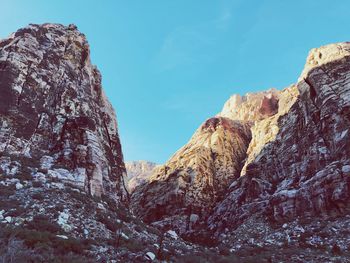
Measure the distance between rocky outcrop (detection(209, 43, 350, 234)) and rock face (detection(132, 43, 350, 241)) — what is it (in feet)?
0.29

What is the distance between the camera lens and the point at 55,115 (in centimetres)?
3338

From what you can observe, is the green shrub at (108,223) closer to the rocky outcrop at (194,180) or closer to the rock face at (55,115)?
the rock face at (55,115)

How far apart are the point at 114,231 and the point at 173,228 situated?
2867 cm

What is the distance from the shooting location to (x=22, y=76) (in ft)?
108

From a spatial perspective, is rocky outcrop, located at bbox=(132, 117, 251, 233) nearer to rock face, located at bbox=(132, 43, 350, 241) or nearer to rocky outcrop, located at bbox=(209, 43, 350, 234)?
rock face, located at bbox=(132, 43, 350, 241)

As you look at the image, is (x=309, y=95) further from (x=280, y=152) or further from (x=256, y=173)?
(x=256, y=173)

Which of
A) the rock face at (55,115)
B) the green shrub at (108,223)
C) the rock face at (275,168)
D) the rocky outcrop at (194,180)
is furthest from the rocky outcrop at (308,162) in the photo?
the green shrub at (108,223)

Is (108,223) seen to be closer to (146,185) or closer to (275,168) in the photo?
A: (275,168)

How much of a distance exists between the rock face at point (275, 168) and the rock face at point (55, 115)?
14.9 meters

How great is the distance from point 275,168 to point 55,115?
99.6 ft

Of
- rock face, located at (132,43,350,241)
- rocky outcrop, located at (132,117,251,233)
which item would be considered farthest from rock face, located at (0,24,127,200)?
rock face, located at (132,43,350,241)

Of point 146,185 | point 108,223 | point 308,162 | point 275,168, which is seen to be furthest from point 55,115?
point 146,185

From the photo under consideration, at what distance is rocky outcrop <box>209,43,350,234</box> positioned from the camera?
108 ft

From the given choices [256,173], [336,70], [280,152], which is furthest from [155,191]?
[336,70]
